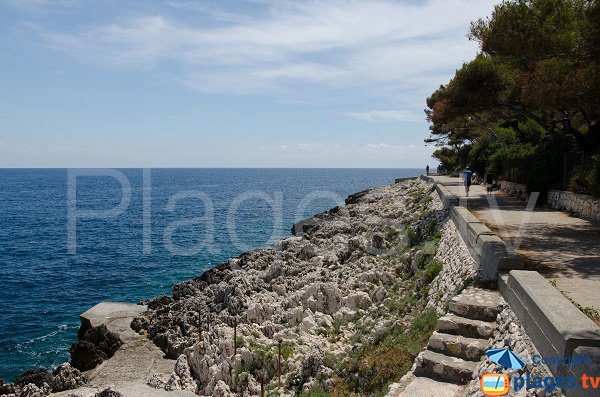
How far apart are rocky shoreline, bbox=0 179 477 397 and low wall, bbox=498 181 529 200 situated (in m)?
4.19

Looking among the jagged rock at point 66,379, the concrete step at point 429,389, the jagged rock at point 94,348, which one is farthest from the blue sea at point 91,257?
the concrete step at point 429,389

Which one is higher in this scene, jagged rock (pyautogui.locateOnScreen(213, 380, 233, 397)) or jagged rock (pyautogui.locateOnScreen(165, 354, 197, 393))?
jagged rock (pyautogui.locateOnScreen(213, 380, 233, 397))

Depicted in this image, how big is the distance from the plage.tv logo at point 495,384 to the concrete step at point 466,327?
1587 mm

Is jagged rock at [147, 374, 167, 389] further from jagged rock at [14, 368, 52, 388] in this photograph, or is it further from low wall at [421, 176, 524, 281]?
low wall at [421, 176, 524, 281]

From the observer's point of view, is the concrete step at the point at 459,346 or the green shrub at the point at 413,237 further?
the green shrub at the point at 413,237

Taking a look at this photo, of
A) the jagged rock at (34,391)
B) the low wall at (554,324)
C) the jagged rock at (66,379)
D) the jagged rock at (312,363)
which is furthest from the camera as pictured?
the jagged rock at (66,379)

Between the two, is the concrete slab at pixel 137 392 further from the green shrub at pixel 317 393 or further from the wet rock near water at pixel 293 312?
the green shrub at pixel 317 393

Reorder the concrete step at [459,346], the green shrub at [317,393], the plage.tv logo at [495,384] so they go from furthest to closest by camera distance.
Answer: the green shrub at [317,393] < the concrete step at [459,346] < the plage.tv logo at [495,384]

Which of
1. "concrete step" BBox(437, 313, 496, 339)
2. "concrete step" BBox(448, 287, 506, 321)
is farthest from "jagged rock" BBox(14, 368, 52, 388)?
"concrete step" BBox(448, 287, 506, 321)

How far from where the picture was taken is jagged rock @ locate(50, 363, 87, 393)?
45.8ft

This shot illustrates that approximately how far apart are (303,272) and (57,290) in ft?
59.5

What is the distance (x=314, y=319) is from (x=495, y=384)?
368 inches

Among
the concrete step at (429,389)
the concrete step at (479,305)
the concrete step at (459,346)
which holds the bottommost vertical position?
the concrete step at (429,389)

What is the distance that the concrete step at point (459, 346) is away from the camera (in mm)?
7703
